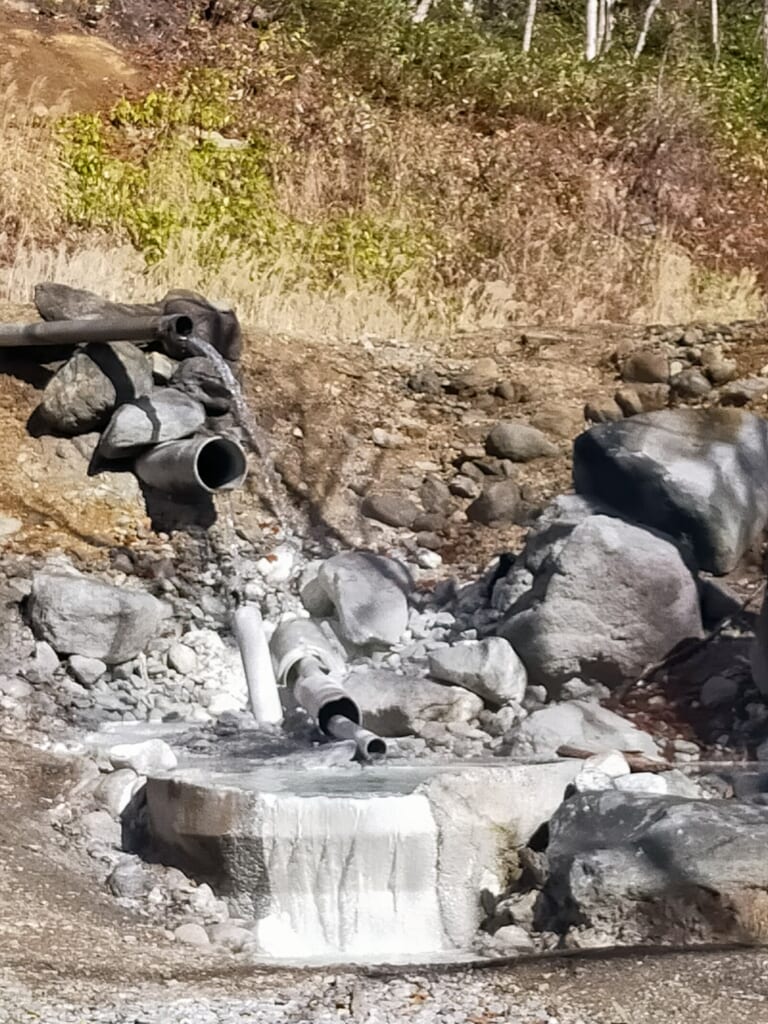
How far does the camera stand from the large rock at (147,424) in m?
7.89

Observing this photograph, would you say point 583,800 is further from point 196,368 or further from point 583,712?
point 196,368

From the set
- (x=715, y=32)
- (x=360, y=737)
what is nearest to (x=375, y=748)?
(x=360, y=737)

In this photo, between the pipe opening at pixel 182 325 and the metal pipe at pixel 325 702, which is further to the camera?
the pipe opening at pixel 182 325

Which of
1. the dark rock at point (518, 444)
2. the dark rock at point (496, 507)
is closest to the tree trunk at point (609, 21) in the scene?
the dark rock at point (518, 444)

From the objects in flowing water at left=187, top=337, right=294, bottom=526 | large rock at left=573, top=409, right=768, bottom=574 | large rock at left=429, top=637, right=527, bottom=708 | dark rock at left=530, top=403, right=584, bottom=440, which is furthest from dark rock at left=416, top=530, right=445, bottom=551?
large rock at left=429, top=637, right=527, bottom=708

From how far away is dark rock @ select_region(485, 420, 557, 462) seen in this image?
9.11 metres

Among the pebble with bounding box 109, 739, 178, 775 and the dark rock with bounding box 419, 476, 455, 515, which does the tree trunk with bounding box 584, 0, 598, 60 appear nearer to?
the dark rock with bounding box 419, 476, 455, 515

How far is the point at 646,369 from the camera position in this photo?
10.0 metres

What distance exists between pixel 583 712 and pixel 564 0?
12.2 m

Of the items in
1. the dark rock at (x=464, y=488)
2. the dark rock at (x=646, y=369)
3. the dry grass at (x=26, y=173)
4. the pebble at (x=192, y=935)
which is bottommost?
the pebble at (x=192, y=935)

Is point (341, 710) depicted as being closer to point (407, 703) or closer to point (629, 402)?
point (407, 703)

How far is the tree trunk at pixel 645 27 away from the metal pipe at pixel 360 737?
10.9 m

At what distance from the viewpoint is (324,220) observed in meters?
12.1

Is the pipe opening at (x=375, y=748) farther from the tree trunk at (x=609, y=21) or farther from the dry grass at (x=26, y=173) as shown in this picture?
the tree trunk at (x=609, y=21)
